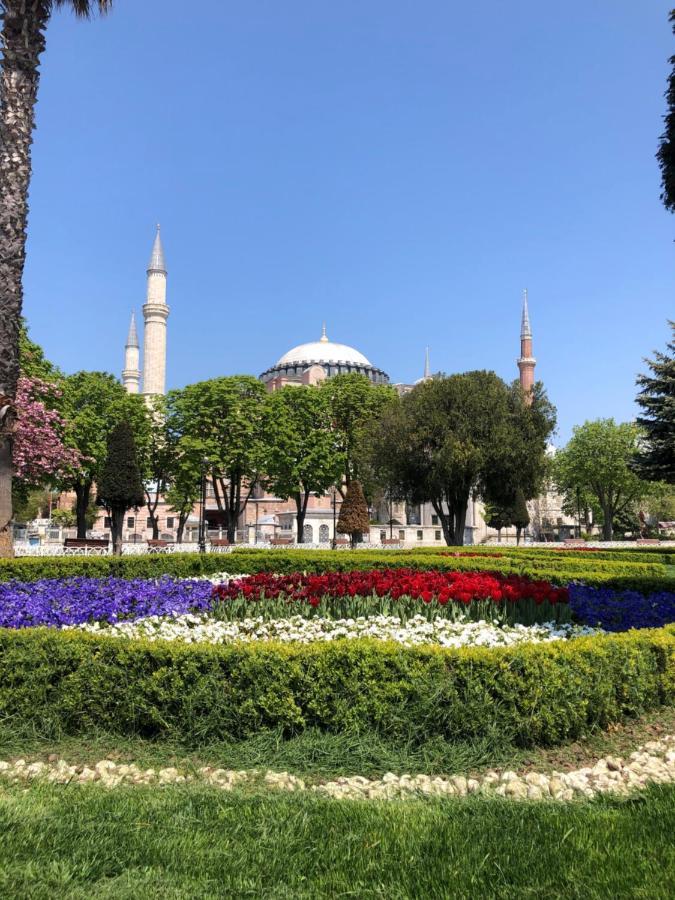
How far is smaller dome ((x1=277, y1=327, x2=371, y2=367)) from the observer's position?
85.7 m

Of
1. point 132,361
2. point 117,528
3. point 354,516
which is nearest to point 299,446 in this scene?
point 354,516

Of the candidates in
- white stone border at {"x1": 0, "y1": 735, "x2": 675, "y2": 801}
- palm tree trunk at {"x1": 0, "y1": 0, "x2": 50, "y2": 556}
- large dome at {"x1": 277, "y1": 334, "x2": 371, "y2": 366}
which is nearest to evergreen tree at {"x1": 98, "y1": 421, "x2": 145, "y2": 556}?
palm tree trunk at {"x1": 0, "y1": 0, "x2": 50, "y2": 556}

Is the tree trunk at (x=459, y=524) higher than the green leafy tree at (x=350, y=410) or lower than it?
lower

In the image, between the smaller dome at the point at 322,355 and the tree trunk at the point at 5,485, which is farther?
the smaller dome at the point at 322,355

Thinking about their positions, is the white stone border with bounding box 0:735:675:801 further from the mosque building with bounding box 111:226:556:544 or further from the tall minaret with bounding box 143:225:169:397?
the tall minaret with bounding box 143:225:169:397

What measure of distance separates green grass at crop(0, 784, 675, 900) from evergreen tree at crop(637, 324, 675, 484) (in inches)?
1028

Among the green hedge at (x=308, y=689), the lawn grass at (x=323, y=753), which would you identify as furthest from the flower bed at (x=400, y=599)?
the lawn grass at (x=323, y=753)

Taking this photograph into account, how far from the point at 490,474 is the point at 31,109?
21472 mm

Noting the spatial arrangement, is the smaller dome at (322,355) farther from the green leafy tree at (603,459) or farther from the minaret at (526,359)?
the green leafy tree at (603,459)

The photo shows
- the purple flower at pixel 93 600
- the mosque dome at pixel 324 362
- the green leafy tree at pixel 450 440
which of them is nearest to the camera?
the purple flower at pixel 93 600

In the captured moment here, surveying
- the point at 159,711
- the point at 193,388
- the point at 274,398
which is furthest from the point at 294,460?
the point at 159,711

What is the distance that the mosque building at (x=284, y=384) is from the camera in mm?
50750

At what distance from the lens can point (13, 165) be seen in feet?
38.7

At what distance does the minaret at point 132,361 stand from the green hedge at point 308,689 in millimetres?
71241
